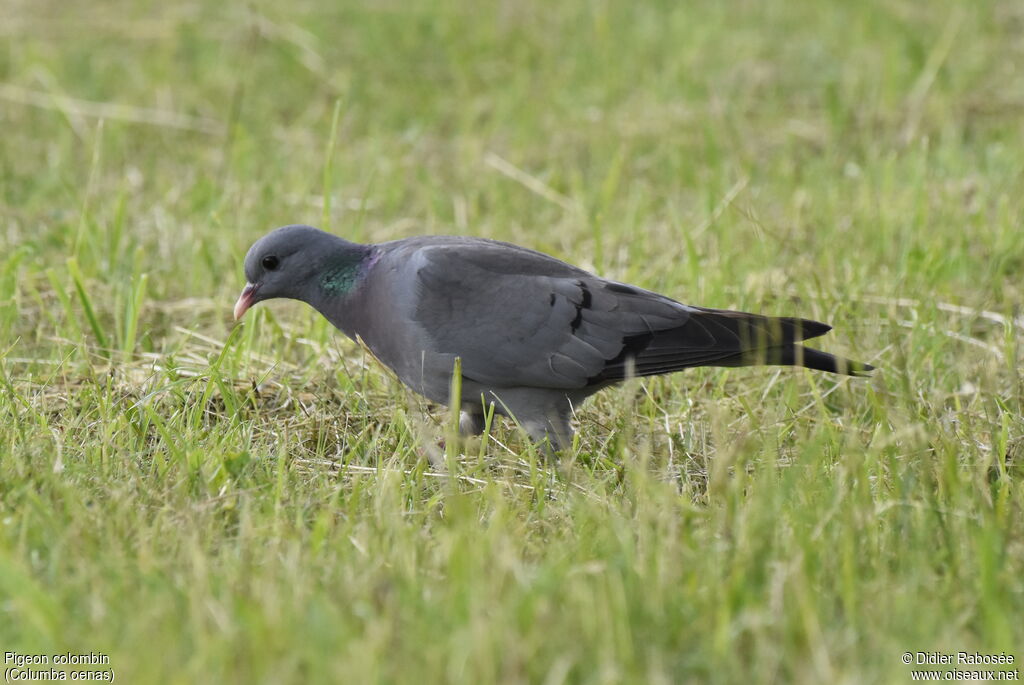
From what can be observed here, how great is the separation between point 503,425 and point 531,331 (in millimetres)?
508

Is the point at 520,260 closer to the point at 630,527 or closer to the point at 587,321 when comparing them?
the point at 587,321

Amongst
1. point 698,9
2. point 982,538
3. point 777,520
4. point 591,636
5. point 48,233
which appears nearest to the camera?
point 591,636

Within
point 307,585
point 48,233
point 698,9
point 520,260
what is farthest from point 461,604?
point 698,9

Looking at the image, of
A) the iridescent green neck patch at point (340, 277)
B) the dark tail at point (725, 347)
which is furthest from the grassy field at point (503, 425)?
the iridescent green neck patch at point (340, 277)

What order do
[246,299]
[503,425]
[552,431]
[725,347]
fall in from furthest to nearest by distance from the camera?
1. [503,425]
2. [246,299]
3. [552,431]
4. [725,347]

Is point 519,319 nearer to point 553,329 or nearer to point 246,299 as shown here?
point 553,329

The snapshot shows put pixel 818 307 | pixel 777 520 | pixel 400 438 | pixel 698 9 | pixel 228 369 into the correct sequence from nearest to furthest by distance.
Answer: pixel 777 520 < pixel 400 438 < pixel 228 369 < pixel 818 307 < pixel 698 9

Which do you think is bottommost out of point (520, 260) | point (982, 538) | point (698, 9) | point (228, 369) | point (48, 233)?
point (982, 538)

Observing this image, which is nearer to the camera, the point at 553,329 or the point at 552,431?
the point at 553,329

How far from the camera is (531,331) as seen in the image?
3.50 m

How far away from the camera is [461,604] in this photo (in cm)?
225

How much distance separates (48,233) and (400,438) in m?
2.39

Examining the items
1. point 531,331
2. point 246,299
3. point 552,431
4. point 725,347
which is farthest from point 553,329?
point 246,299

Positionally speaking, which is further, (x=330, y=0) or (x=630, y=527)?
(x=330, y=0)
